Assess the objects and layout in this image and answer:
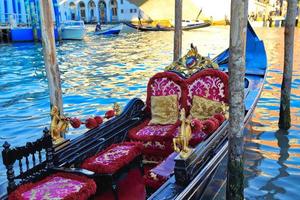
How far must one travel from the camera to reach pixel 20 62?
496 inches

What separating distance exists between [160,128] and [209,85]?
0.63 m

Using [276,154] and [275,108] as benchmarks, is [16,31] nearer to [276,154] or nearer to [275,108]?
[275,108]

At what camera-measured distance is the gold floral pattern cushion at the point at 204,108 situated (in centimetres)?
347

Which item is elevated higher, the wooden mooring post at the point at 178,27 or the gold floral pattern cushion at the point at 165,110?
the wooden mooring post at the point at 178,27

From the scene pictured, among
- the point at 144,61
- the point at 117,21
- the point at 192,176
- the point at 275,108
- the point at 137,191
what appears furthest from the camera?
the point at 117,21

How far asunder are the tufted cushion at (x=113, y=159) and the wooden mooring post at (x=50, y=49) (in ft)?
3.64

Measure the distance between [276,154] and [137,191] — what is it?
7.14 ft

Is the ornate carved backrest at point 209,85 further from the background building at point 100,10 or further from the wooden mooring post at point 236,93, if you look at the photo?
the background building at point 100,10

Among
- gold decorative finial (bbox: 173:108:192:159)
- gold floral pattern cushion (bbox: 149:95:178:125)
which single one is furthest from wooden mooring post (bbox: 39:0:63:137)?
gold decorative finial (bbox: 173:108:192:159)

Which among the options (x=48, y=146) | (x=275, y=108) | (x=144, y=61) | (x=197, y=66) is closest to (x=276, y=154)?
(x=197, y=66)

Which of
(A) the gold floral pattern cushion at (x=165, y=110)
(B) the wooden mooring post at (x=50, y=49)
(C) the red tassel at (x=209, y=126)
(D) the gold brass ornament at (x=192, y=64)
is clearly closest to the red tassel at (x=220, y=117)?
(C) the red tassel at (x=209, y=126)

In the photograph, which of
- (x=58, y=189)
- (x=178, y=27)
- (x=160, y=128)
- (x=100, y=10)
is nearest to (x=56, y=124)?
(x=58, y=189)

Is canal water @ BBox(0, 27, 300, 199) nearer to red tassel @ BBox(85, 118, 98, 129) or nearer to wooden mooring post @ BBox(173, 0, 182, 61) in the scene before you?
red tassel @ BBox(85, 118, 98, 129)

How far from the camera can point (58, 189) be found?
215cm
